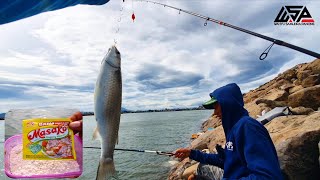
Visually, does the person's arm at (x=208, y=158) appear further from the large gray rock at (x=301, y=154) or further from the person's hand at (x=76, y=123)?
the large gray rock at (x=301, y=154)

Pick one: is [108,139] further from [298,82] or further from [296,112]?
[298,82]

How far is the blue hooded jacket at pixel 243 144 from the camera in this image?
145 inches

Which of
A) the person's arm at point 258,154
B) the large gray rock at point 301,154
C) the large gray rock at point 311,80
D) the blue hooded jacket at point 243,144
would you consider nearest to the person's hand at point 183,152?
the blue hooded jacket at point 243,144

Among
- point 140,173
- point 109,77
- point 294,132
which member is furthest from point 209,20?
point 140,173

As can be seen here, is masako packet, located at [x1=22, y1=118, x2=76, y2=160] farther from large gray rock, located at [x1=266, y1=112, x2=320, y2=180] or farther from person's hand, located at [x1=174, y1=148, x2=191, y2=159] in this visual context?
large gray rock, located at [x1=266, y1=112, x2=320, y2=180]

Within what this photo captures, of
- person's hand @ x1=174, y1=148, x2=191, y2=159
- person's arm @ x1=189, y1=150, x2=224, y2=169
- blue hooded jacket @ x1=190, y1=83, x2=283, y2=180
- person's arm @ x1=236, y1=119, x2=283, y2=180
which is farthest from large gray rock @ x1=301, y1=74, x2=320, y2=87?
person's arm @ x1=236, y1=119, x2=283, y2=180

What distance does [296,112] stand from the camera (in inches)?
628

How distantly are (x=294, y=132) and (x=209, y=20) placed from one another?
438cm

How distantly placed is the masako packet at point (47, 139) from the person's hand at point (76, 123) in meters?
0.04

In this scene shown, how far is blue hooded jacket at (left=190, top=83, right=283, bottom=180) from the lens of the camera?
3.68 m

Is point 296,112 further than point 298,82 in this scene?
No

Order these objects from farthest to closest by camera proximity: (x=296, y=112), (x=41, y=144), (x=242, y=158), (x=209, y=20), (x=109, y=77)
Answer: (x=296, y=112) < (x=209, y=20) < (x=242, y=158) < (x=41, y=144) < (x=109, y=77)

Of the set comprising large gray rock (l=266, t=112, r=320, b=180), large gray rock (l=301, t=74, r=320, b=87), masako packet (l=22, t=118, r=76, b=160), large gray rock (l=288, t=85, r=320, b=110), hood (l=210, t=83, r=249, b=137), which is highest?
large gray rock (l=301, t=74, r=320, b=87)

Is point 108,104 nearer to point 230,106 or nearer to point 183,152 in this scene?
point 230,106
